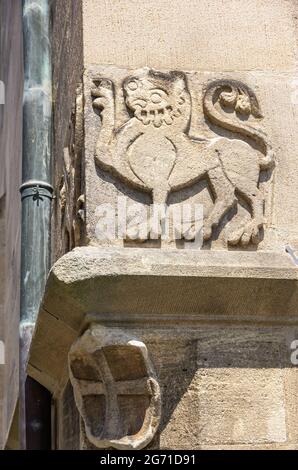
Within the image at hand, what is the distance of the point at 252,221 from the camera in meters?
4.22

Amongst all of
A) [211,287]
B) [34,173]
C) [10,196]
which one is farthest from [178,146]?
[10,196]

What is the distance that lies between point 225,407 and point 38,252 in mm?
1819

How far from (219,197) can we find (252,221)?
12 centimetres

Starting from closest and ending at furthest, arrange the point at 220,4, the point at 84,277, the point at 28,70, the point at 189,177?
the point at 84,277
the point at 189,177
the point at 220,4
the point at 28,70

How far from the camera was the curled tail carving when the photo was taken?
433 cm

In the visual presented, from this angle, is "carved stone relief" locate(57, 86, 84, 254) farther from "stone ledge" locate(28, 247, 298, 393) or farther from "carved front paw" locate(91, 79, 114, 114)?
"stone ledge" locate(28, 247, 298, 393)

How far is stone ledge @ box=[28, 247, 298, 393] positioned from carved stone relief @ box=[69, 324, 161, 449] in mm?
71

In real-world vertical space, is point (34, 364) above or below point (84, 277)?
below

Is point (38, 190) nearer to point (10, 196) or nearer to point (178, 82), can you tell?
point (178, 82)

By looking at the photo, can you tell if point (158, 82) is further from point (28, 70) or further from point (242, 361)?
point (28, 70)

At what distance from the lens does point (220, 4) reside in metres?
4.54

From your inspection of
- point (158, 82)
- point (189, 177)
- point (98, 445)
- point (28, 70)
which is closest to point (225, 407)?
point (98, 445)

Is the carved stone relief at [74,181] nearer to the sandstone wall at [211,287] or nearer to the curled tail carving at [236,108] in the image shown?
the sandstone wall at [211,287]

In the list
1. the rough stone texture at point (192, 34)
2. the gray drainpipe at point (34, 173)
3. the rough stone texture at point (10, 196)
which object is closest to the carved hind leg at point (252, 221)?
the rough stone texture at point (192, 34)
